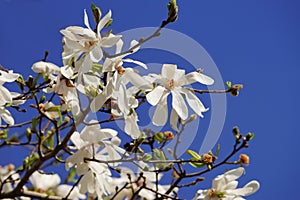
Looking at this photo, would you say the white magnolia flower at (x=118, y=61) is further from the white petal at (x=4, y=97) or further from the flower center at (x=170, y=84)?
the white petal at (x=4, y=97)

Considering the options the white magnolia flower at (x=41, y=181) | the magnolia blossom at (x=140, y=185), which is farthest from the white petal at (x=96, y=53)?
the white magnolia flower at (x=41, y=181)

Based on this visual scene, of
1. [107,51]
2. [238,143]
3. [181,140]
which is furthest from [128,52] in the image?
[238,143]

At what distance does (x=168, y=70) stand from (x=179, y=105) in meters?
0.08

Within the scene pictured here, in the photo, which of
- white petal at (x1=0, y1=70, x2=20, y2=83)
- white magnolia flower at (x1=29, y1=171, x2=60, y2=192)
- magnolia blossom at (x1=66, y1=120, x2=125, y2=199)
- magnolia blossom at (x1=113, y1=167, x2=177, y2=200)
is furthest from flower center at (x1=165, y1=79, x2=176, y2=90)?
white magnolia flower at (x1=29, y1=171, x2=60, y2=192)

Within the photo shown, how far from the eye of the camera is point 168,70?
0.91m

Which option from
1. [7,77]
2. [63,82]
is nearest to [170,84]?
[63,82]

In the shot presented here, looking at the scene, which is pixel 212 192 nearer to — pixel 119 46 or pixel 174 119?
pixel 174 119

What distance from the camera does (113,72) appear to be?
879mm

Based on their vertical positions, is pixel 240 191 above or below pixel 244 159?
below

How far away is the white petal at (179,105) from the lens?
0.91 m

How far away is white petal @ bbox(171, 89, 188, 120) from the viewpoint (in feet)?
3.00

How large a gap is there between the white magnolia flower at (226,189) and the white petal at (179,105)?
1.00ft

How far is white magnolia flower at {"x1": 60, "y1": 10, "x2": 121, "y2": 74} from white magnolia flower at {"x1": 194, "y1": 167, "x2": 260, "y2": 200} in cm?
48

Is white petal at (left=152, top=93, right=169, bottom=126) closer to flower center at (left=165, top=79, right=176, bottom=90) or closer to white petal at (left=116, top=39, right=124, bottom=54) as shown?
flower center at (left=165, top=79, right=176, bottom=90)
